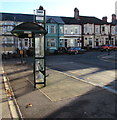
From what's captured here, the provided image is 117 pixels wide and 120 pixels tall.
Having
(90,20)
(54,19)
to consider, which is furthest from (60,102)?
(90,20)

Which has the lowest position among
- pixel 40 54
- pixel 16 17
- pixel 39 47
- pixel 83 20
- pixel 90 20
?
pixel 40 54

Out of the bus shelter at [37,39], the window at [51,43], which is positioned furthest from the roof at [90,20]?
the bus shelter at [37,39]

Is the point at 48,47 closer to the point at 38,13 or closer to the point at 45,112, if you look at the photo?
the point at 38,13

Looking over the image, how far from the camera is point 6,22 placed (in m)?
38.0

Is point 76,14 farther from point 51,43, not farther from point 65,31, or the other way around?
point 51,43

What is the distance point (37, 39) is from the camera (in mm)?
9844

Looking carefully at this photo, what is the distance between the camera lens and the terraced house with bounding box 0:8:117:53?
38438 mm

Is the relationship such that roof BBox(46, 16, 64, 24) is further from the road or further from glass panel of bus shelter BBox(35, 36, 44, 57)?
glass panel of bus shelter BBox(35, 36, 44, 57)

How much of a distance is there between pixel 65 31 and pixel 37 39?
1383 inches

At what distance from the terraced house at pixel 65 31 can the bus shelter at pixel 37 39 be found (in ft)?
95.7

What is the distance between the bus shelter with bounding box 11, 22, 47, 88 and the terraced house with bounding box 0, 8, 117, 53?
95.7 feet

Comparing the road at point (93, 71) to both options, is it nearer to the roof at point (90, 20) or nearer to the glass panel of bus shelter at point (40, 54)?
the glass panel of bus shelter at point (40, 54)

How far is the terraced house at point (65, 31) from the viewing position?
126 feet

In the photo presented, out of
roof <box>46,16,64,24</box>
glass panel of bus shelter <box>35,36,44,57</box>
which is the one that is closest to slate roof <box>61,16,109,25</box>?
roof <box>46,16,64,24</box>
